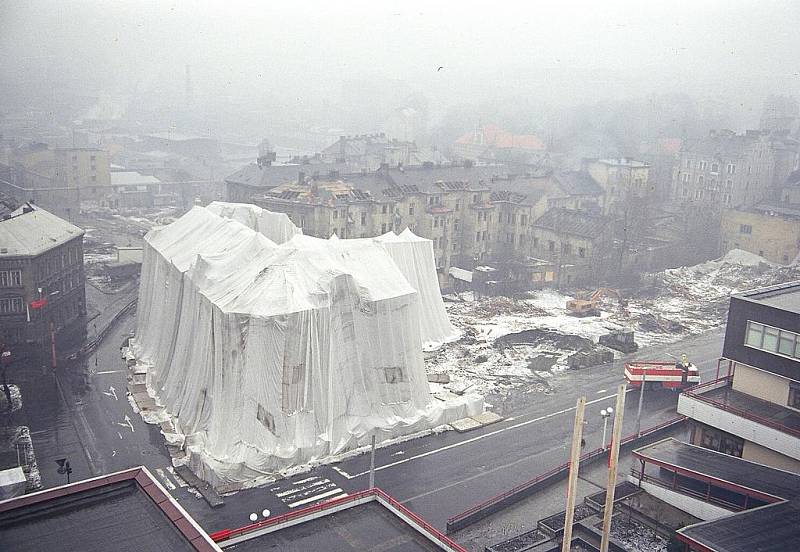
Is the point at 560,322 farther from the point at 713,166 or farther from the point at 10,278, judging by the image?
the point at 713,166

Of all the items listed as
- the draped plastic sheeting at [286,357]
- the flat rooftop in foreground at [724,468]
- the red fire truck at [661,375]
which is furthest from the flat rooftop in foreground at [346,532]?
the red fire truck at [661,375]

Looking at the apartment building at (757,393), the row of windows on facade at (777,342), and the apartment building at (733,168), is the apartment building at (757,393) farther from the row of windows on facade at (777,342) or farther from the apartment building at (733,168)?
the apartment building at (733,168)

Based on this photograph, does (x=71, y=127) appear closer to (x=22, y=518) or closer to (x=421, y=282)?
(x=421, y=282)

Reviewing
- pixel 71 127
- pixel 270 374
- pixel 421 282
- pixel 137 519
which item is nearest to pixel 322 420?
pixel 270 374

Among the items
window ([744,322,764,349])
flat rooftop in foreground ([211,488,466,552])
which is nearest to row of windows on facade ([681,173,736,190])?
window ([744,322,764,349])

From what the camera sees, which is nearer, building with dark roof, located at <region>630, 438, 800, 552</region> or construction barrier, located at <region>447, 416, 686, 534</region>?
building with dark roof, located at <region>630, 438, 800, 552</region>

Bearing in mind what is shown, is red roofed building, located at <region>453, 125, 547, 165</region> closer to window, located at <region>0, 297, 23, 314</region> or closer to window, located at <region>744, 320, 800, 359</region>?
window, located at <region>0, 297, 23, 314</region>
